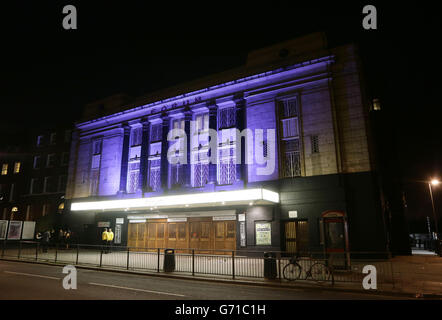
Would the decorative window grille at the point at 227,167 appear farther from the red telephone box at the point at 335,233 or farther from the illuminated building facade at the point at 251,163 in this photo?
the red telephone box at the point at 335,233

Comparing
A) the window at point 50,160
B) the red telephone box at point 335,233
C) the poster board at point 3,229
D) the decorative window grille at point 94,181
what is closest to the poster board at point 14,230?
the poster board at point 3,229

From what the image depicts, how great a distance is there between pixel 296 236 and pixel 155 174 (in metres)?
14.3

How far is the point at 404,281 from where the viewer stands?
1120 cm

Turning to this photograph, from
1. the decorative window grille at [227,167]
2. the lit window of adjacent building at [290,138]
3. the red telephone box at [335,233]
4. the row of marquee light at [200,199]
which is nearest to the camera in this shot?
the red telephone box at [335,233]

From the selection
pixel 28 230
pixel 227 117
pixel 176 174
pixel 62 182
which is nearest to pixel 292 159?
pixel 227 117

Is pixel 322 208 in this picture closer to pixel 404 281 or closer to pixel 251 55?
pixel 404 281

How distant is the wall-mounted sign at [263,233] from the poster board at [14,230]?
23.9 m

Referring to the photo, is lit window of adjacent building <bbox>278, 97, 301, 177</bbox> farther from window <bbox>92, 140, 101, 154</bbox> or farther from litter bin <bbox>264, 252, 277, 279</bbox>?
window <bbox>92, 140, 101, 154</bbox>

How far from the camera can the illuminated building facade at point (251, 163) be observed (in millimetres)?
19500

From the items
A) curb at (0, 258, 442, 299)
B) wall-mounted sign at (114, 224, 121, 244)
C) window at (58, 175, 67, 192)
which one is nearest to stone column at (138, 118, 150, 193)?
wall-mounted sign at (114, 224, 121, 244)

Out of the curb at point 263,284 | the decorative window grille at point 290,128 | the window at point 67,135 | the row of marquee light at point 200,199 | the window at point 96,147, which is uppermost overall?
the window at point 67,135

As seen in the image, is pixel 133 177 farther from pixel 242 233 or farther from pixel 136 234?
pixel 242 233
